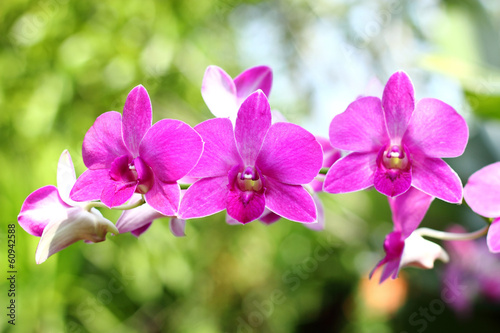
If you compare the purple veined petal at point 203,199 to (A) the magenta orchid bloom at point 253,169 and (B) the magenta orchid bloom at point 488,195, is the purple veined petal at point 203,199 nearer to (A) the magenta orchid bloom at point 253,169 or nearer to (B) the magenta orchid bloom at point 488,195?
(A) the magenta orchid bloom at point 253,169

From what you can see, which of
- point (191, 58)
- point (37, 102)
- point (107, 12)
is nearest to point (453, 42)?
→ point (191, 58)

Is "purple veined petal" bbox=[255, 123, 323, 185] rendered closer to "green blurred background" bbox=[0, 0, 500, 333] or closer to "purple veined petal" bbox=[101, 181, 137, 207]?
"purple veined petal" bbox=[101, 181, 137, 207]

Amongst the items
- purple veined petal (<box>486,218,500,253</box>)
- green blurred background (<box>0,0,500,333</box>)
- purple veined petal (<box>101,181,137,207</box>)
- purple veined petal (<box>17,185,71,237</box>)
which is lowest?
green blurred background (<box>0,0,500,333</box>)

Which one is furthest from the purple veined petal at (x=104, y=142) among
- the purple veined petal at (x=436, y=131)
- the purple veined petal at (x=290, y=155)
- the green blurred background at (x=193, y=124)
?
the green blurred background at (x=193, y=124)

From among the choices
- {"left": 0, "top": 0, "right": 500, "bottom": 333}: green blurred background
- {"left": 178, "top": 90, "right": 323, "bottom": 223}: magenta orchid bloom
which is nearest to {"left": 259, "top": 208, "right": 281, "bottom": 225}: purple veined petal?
{"left": 178, "top": 90, "right": 323, "bottom": 223}: magenta orchid bloom

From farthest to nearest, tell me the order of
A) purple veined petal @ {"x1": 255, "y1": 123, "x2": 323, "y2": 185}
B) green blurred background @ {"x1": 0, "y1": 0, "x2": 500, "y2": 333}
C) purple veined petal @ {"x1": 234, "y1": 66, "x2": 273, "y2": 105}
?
green blurred background @ {"x1": 0, "y1": 0, "x2": 500, "y2": 333} → purple veined petal @ {"x1": 234, "y1": 66, "x2": 273, "y2": 105} → purple veined petal @ {"x1": 255, "y1": 123, "x2": 323, "y2": 185}

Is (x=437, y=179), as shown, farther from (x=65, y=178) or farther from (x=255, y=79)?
(x=65, y=178)

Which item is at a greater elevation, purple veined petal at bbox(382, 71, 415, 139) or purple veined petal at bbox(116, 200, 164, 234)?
purple veined petal at bbox(382, 71, 415, 139)

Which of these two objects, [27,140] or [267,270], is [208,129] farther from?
[267,270]
